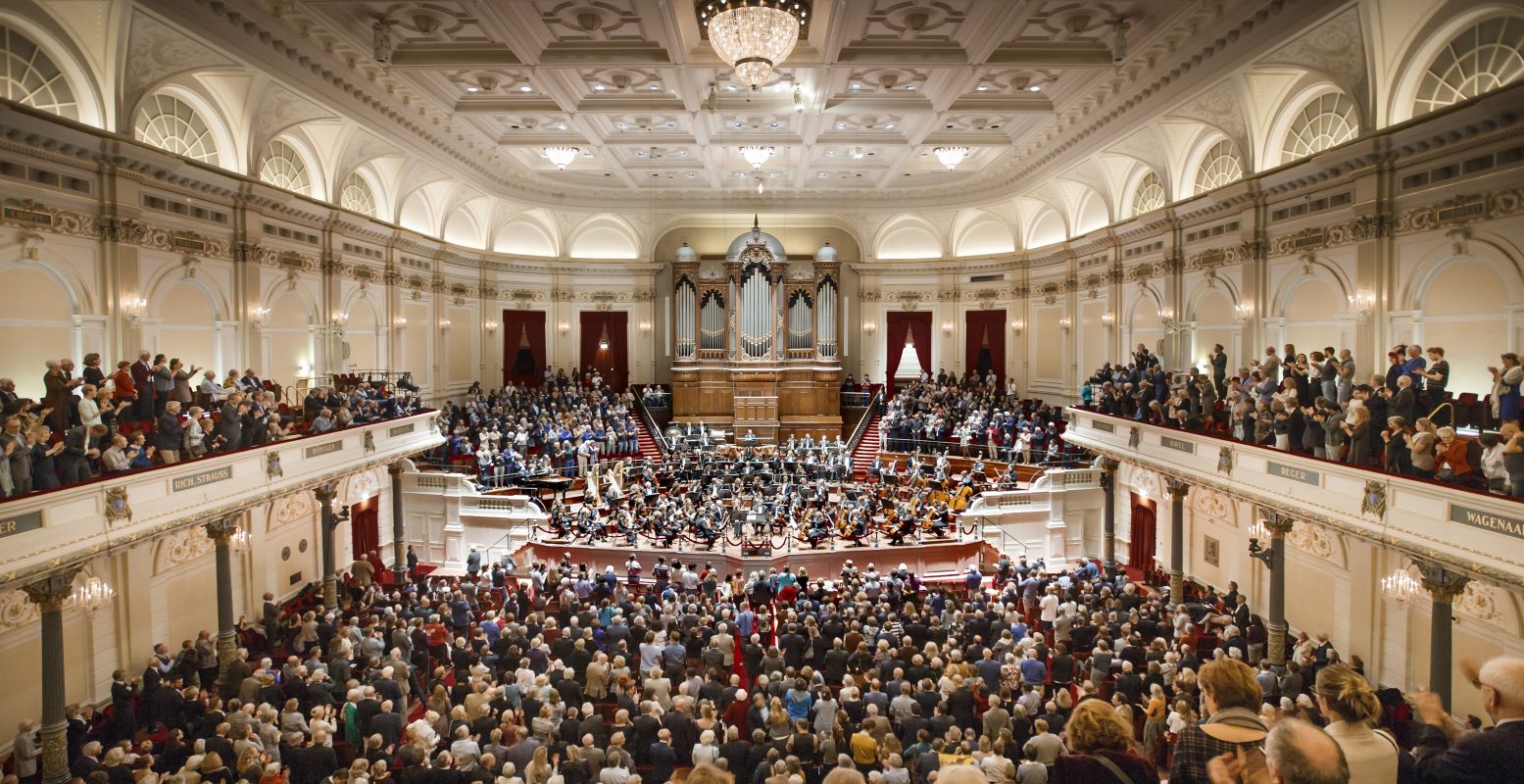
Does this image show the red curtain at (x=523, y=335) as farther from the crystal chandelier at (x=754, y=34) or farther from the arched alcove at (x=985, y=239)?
the crystal chandelier at (x=754, y=34)

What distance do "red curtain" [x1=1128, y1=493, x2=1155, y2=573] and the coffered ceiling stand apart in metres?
9.39

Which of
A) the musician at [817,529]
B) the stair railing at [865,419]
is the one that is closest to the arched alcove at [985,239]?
the stair railing at [865,419]

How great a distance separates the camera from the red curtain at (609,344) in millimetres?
29172

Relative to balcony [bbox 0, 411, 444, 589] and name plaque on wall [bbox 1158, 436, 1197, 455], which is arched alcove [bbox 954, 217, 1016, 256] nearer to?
name plaque on wall [bbox 1158, 436, 1197, 455]

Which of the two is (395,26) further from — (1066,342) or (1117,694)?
(1066,342)

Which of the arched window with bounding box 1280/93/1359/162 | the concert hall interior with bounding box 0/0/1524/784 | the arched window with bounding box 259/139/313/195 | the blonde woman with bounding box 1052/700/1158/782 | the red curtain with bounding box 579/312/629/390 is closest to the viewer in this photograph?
the blonde woman with bounding box 1052/700/1158/782

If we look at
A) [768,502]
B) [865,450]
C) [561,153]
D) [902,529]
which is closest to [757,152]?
[561,153]

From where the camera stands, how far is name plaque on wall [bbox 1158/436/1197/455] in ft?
46.8

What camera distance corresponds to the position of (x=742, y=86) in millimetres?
17234

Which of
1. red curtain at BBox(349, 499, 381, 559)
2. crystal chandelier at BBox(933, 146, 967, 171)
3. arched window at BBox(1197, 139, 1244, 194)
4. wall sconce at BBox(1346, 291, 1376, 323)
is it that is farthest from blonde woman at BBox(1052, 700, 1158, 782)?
crystal chandelier at BBox(933, 146, 967, 171)

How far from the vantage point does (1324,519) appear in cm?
1080

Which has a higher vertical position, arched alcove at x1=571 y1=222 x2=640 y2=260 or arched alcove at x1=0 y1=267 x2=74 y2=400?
arched alcove at x1=571 y1=222 x2=640 y2=260

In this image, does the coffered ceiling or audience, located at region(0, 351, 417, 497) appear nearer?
audience, located at region(0, 351, 417, 497)

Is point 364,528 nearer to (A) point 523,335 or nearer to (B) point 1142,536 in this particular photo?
(A) point 523,335
